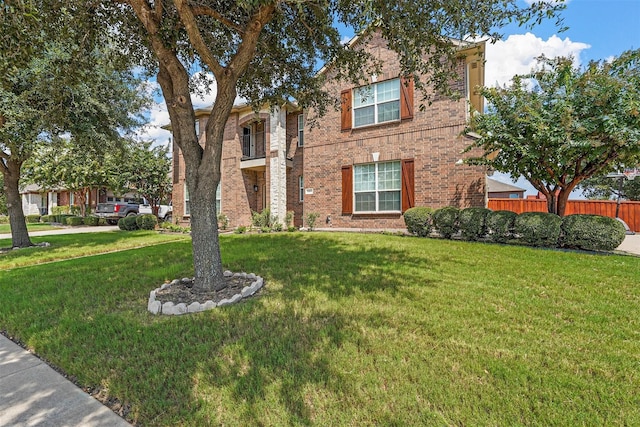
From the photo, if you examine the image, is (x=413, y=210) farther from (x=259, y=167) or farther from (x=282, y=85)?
(x=259, y=167)

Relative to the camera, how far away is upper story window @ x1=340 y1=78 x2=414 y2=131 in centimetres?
1129

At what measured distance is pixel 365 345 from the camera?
2.91m

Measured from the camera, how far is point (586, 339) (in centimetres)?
299

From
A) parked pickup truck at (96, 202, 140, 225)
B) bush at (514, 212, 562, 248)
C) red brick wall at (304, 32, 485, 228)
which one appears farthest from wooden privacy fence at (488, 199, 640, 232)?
parked pickup truck at (96, 202, 140, 225)

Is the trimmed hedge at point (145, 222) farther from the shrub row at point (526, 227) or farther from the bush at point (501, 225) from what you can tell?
the bush at point (501, 225)

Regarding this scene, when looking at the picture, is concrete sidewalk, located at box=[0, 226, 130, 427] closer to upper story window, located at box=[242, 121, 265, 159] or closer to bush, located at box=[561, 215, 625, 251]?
bush, located at box=[561, 215, 625, 251]

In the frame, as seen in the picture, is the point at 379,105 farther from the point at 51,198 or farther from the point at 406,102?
the point at 51,198

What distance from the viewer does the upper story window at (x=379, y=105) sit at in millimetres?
11289

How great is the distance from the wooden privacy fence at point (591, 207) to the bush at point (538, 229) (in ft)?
22.9

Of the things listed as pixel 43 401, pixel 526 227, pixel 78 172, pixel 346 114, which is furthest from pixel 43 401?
pixel 78 172

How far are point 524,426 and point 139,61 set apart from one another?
27.4ft

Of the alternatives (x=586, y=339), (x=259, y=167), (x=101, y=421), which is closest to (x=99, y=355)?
(x=101, y=421)

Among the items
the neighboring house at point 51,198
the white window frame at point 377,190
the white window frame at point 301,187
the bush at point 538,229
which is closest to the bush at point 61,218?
the neighboring house at point 51,198

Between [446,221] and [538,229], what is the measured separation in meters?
2.19
